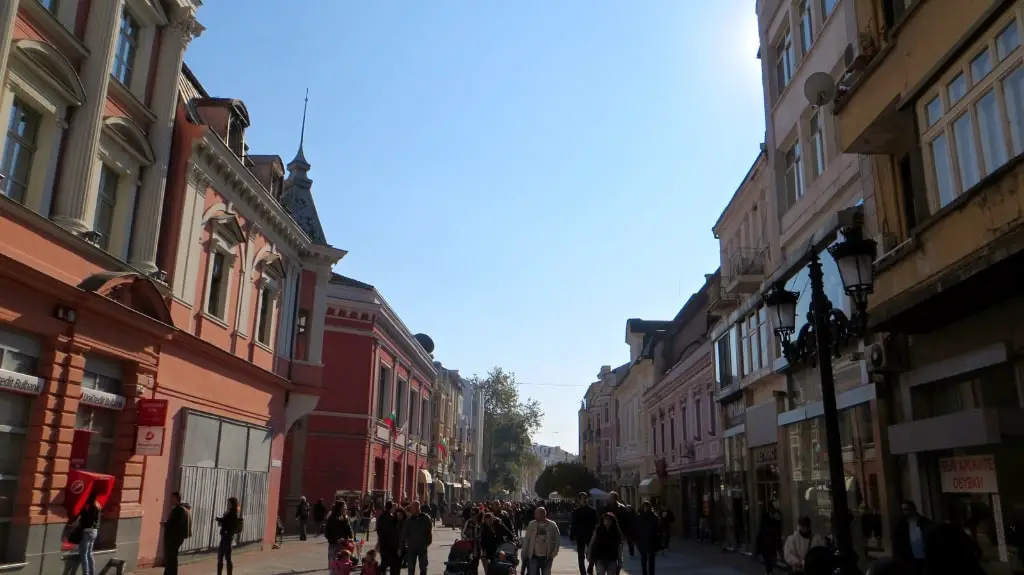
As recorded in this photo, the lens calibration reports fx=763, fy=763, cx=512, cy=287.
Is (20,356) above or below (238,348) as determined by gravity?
below

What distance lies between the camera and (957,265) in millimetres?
10250

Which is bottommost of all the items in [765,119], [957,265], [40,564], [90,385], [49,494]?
[40,564]

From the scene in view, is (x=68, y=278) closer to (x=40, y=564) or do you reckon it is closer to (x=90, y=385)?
(x=90, y=385)

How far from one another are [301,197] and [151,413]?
1799 cm

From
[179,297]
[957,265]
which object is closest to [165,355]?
[179,297]

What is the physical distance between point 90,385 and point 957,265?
14163mm

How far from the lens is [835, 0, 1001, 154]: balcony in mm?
10516

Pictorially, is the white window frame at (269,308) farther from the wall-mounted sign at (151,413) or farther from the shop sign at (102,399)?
the shop sign at (102,399)

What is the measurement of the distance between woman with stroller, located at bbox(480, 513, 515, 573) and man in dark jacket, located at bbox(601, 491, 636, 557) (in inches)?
73.6

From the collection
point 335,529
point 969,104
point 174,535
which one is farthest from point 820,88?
point 174,535

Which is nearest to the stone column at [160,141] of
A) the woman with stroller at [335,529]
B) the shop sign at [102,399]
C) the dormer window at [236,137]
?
the shop sign at [102,399]

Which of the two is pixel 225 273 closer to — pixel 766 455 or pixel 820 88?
pixel 820 88

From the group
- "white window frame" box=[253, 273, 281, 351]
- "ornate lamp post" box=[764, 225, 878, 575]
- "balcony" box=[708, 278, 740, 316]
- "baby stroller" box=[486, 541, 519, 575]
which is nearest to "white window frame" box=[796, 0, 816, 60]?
"balcony" box=[708, 278, 740, 316]

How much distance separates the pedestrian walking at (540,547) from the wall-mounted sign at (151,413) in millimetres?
7536
